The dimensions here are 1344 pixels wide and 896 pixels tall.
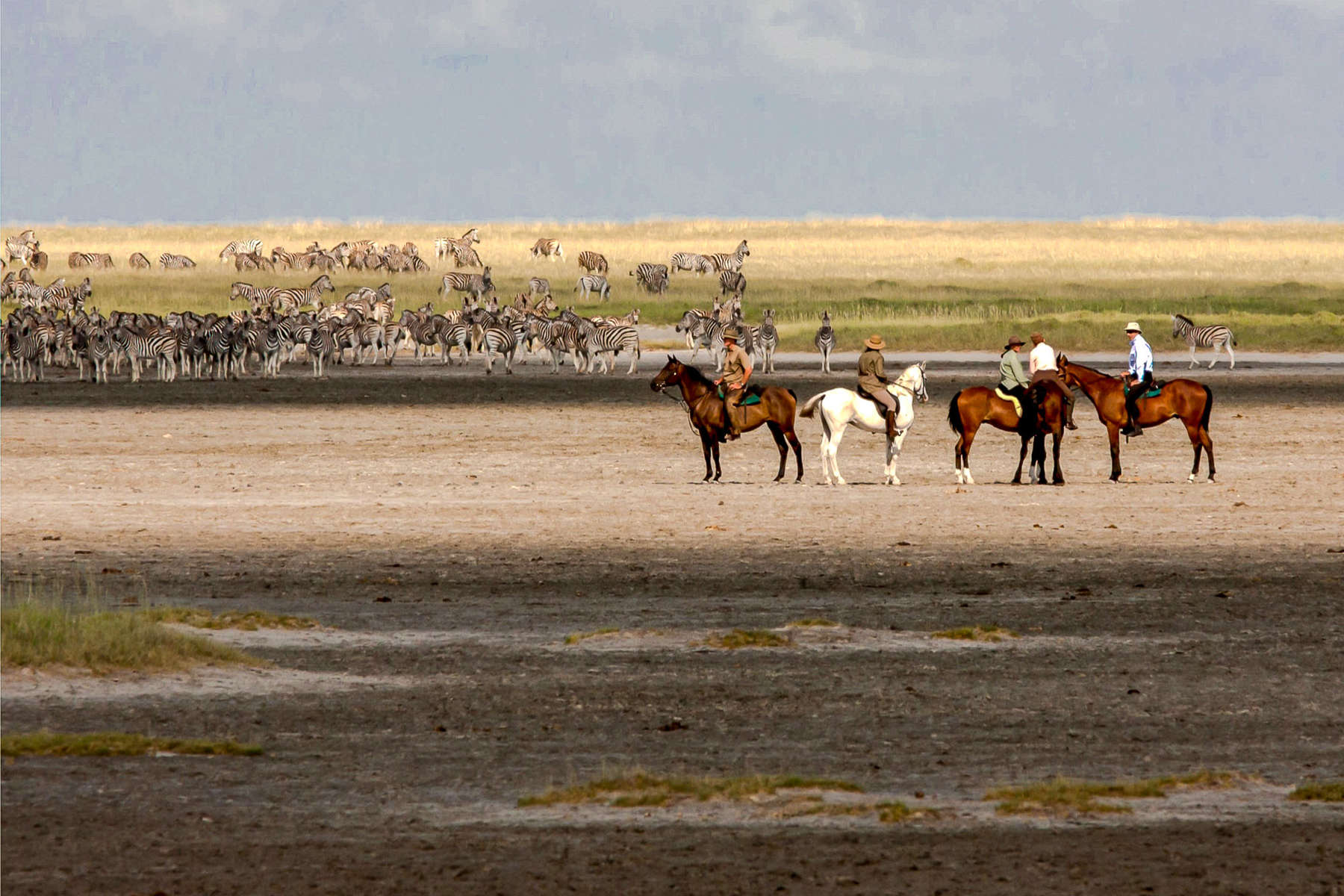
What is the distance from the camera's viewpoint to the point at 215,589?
16.5 metres

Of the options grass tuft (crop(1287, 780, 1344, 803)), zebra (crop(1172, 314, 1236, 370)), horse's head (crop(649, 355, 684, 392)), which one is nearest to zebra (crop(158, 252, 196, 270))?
zebra (crop(1172, 314, 1236, 370))

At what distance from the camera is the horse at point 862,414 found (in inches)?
981

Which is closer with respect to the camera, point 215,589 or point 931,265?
point 215,589

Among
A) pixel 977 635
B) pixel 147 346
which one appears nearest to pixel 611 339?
pixel 147 346

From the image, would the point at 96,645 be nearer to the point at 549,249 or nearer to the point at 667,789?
the point at 667,789

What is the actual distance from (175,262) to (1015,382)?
73639 mm

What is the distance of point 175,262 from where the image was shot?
310ft

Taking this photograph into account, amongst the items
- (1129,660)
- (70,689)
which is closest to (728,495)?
(1129,660)

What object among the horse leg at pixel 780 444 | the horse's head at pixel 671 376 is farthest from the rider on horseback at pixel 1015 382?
the horse's head at pixel 671 376

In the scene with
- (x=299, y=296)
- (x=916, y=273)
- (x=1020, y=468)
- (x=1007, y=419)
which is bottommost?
(x=1020, y=468)

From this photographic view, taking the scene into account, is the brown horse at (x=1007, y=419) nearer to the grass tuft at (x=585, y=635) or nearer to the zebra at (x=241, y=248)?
the grass tuft at (x=585, y=635)

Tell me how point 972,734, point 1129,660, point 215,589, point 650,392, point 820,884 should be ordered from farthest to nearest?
point 650,392
point 215,589
point 1129,660
point 972,734
point 820,884

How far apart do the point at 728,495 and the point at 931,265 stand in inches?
3052

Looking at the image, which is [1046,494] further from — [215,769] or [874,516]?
[215,769]
